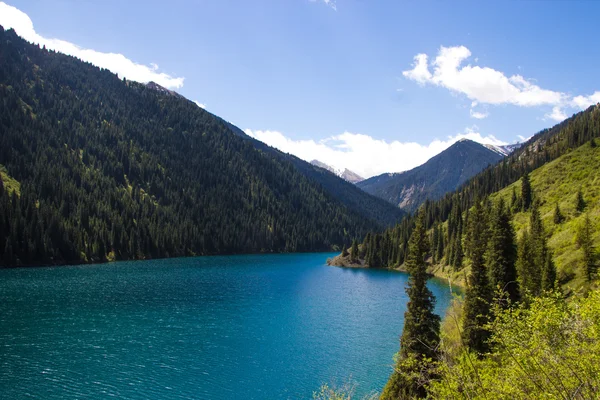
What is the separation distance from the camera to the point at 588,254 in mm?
60656

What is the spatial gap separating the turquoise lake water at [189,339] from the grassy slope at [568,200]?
28.6 m

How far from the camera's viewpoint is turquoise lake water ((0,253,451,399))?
4522 cm

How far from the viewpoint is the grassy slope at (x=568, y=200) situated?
68.6m

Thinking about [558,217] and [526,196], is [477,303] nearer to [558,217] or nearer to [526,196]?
[558,217]

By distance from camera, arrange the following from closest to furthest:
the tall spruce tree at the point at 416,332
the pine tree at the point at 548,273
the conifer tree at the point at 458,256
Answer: the tall spruce tree at the point at 416,332 → the pine tree at the point at 548,273 → the conifer tree at the point at 458,256

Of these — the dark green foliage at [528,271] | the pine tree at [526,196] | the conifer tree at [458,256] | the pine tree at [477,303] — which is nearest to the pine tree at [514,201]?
the pine tree at [526,196]

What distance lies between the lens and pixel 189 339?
6284 cm

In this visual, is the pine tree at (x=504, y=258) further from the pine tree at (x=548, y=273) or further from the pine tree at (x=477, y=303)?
the pine tree at (x=477, y=303)

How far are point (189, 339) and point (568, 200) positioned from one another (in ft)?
367

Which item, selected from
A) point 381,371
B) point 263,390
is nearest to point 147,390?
point 263,390

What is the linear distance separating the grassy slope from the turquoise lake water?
28.6m

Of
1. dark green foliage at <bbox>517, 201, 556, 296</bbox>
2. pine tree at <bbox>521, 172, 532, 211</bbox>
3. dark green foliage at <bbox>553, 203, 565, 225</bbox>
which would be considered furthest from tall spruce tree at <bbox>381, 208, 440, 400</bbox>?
pine tree at <bbox>521, 172, 532, 211</bbox>

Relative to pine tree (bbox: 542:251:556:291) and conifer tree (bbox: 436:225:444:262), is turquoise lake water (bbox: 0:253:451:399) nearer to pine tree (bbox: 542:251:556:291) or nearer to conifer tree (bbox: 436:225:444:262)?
pine tree (bbox: 542:251:556:291)

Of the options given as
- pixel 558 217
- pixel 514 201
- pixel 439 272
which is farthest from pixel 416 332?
pixel 514 201
